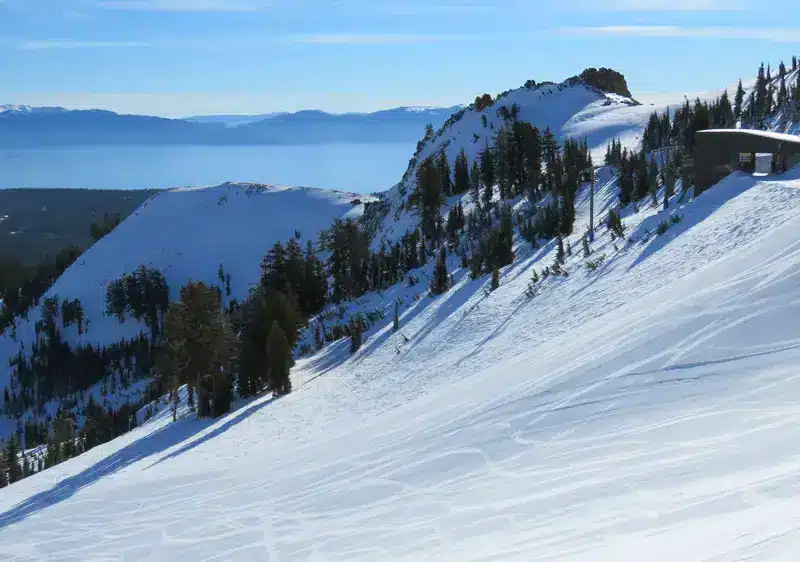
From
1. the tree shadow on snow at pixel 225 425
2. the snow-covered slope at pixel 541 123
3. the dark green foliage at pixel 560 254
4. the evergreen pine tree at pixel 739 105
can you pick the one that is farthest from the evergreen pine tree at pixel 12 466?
the evergreen pine tree at pixel 739 105

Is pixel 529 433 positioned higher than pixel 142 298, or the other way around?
pixel 529 433

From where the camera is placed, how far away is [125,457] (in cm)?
2644

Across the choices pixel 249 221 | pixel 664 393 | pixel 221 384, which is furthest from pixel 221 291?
pixel 664 393

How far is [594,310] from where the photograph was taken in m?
20.1

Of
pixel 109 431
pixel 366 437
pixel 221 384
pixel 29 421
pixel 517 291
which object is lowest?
pixel 29 421

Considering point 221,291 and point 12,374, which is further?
point 221,291

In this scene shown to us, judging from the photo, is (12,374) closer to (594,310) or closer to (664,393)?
(594,310)

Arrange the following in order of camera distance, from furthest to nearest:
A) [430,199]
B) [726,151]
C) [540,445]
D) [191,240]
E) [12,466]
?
[191,240], [430,199], [12,466], [726,151], [540,445]

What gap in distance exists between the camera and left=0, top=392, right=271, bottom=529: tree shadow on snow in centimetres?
2169

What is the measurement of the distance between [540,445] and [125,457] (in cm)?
1964

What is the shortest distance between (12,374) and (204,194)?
45694 millimetres

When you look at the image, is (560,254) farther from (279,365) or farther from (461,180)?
(461,180)

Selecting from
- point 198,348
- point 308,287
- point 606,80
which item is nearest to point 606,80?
point 606,80

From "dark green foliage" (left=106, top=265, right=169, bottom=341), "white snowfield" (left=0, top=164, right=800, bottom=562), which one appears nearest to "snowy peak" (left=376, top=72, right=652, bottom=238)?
"dark green foliage" (left=106, top=265, right=169, bottom=341)
